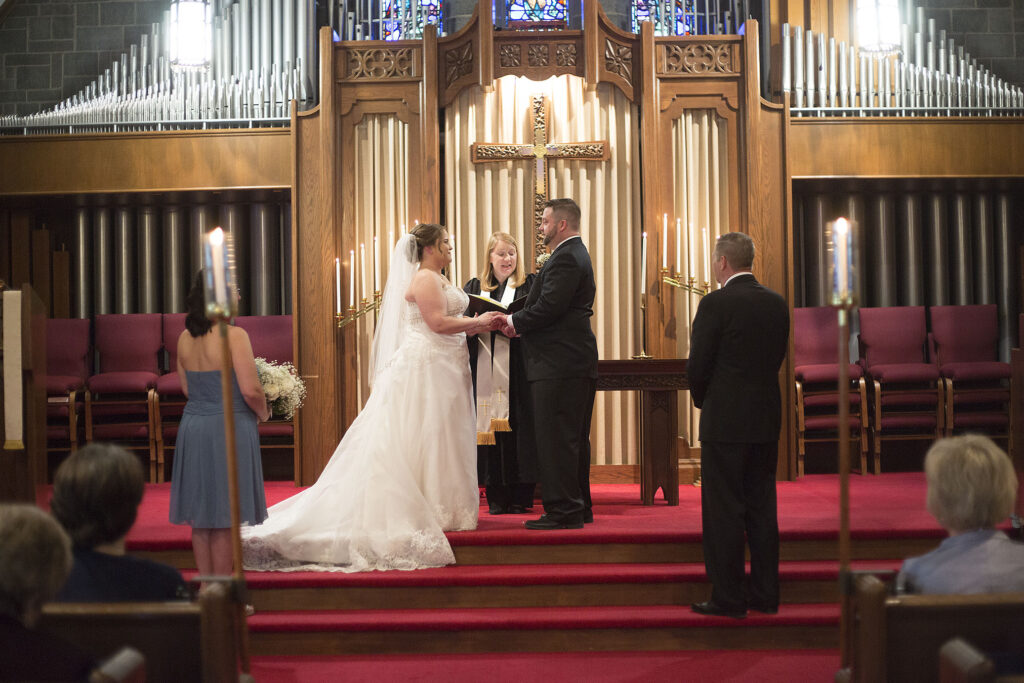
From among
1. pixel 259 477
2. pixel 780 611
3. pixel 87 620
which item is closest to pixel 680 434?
pixel 780 611

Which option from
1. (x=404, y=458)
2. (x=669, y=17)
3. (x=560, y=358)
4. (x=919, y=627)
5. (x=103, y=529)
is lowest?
(x=919, y=627)

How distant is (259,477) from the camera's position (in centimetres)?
438

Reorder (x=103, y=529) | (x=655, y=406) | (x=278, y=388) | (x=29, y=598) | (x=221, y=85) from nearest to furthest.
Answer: (x=29, y=598) → (x=103, y=529) → (x=278, y=388) → (x=655, y=406) → (x=221, y=85)

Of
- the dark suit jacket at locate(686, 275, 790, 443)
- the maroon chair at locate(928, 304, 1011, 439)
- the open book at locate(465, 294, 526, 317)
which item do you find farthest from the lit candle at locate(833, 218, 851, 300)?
the maroon chair at locate(928, 304, 1011, 439)

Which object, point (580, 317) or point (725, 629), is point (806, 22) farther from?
point (725, 629)

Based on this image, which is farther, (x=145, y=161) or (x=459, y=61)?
(x=145, y=161)

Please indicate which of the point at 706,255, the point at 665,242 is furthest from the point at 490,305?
the point at 706,255

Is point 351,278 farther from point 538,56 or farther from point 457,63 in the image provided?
point 538,56

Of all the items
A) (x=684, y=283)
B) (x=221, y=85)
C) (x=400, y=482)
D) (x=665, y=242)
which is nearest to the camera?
A: (x=400, y=482)

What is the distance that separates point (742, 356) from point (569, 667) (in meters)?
1.49

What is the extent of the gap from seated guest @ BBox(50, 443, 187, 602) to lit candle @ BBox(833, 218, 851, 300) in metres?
2.07

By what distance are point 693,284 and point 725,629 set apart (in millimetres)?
3492

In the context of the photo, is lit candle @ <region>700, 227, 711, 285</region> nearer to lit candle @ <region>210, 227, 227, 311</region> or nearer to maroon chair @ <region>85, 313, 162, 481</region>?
maroon chair @ <region>85, 313, 162, 481</region>

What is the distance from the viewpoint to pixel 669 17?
891 cm
